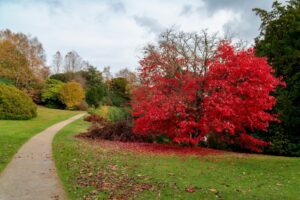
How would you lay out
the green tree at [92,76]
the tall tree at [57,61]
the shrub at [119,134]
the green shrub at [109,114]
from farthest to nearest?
the tall tree at [57,61]
the green tree at [92,76]
the green shrub at [109,114]
the shrub at [119,134]

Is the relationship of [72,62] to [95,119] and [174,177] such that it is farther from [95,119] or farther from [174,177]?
[174,177]

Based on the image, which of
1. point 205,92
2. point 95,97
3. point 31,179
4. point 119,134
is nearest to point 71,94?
point 95,97

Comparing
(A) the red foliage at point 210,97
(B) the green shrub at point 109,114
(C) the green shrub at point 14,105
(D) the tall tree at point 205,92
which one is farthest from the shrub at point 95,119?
(A) the red foliage at point 210,97

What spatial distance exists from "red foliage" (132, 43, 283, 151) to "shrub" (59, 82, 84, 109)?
32.3 meters

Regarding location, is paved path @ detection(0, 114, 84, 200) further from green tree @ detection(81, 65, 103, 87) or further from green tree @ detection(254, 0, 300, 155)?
green tree @ detection(81, 65, 103, 87)

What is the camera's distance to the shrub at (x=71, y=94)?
4469cm

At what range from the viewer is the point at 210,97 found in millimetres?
12297

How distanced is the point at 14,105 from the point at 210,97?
69.7 ft

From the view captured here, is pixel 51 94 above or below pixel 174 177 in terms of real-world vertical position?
above

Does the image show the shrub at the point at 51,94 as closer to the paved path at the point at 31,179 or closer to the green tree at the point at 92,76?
the green tree at the point at 92,76

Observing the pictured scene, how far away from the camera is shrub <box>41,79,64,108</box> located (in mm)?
45438

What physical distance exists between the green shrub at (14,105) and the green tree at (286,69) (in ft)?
69.7

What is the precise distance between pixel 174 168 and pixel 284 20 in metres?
11.2

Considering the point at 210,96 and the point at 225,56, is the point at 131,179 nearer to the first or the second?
the point at 210,96
